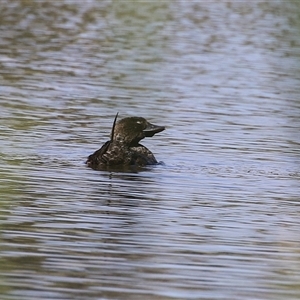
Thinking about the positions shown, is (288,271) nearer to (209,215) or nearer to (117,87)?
(209,215)

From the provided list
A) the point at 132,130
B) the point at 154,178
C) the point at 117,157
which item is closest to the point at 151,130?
the point at 132,130

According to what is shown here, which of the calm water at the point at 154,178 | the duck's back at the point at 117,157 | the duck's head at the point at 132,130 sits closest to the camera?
the calm water at the point at 154,178

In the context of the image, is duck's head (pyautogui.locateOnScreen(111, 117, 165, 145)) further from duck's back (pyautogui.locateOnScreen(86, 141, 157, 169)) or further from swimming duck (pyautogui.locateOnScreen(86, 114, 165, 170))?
duck's back (pyautogui.locateOnScreen(86, 141, 157, 169))

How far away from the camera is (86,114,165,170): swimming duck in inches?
466

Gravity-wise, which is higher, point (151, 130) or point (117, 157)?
point (151, 130)

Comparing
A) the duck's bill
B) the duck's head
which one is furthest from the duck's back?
the duck's bill

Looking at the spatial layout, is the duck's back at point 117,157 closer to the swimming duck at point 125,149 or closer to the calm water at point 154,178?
the swimming duck at point 125,149

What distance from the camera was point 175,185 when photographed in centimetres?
1074

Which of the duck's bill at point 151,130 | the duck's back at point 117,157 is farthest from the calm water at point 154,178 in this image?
the duck's bill at point 151,130

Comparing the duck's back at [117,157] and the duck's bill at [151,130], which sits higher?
the duck's bill at [151,130]

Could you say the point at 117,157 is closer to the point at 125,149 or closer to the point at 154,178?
the point at 125,149

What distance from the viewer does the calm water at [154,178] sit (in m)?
6.73

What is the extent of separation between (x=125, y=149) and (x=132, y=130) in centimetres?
27

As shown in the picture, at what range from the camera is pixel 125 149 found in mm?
12070
